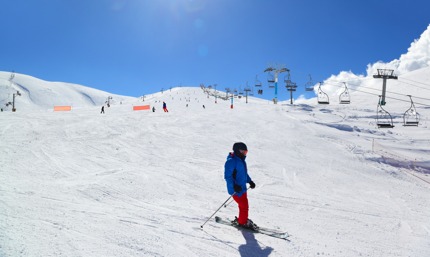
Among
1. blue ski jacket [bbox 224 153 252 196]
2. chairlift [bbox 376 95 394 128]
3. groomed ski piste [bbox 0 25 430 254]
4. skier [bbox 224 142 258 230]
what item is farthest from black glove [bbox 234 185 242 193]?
chairlift [bbox 376 95 394 128]

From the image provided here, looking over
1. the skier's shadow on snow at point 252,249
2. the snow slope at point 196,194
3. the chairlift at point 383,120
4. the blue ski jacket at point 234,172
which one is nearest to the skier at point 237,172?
the blue ski jacket at point 234,172

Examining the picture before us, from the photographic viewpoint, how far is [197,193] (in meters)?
9.04

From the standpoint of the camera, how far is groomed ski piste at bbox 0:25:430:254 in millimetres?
5156

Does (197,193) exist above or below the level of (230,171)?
below

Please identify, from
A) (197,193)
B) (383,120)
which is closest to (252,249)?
(197,193)

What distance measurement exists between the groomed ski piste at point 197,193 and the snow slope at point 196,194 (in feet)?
0.11

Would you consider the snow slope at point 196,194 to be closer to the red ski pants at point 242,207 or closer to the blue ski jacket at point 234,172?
the red ski pants at point 242,207

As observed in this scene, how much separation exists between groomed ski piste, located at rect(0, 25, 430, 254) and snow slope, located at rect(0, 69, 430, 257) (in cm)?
3

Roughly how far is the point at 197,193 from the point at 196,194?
0.42 feet

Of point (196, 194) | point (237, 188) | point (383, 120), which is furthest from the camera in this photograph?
point (383, 120)

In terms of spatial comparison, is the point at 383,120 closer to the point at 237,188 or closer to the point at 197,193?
the point at 197,193

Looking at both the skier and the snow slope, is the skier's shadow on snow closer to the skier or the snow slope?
the snow slope

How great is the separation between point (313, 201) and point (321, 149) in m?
8.57

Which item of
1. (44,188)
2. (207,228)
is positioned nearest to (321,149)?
(207,228)
